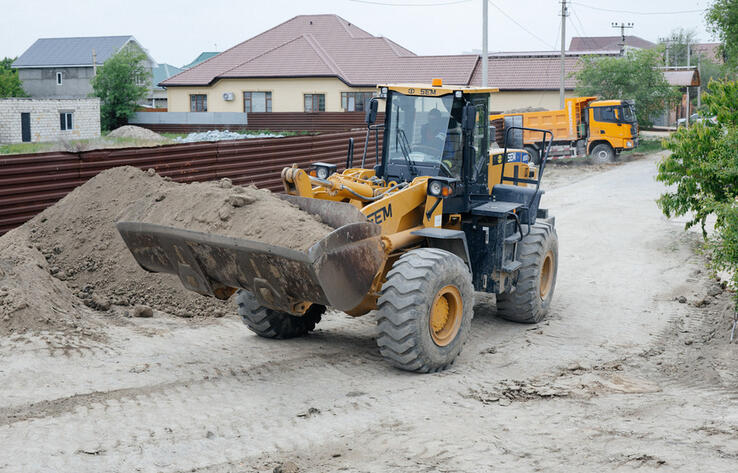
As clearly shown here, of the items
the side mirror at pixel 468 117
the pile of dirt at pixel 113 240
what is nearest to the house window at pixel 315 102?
the pile of dirt at pixel 113 240

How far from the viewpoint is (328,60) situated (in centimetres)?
4694

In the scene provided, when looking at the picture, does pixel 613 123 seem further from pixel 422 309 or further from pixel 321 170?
pixel 422 309

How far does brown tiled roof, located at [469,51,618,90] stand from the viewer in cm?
4509

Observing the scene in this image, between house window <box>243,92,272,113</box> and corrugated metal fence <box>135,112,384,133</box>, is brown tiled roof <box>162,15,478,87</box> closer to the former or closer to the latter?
house window <box>243,92,272,113</box>

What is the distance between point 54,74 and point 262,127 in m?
38.9

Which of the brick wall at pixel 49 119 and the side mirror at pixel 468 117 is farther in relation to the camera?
the brick wall at pixel 49 119

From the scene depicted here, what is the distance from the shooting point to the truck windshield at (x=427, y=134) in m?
9.04

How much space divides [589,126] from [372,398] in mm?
26576

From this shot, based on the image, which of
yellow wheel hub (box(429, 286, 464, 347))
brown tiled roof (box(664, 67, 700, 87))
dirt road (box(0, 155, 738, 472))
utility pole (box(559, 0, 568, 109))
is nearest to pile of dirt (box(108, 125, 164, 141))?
utility pole (box(559, 0, 568, 109))

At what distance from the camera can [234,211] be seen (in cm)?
729

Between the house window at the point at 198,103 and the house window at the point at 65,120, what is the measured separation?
714 cm

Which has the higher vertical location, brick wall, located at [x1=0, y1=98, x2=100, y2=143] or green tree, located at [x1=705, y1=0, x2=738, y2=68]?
green tree, located at [x1=705, y1=0, x2=738, y2=68]

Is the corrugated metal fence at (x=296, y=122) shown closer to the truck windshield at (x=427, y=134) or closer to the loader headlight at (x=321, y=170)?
the truck windshield at (x=427, y=134)

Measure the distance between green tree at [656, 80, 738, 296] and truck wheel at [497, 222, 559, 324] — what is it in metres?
1.98
